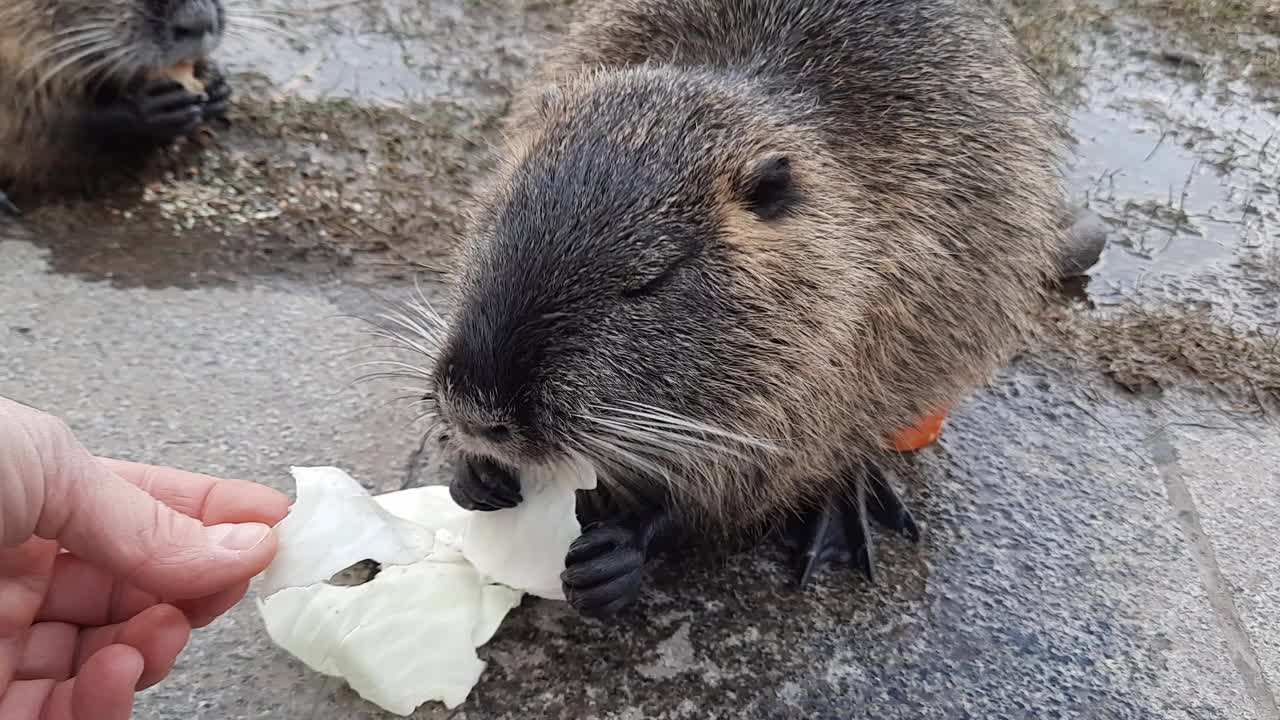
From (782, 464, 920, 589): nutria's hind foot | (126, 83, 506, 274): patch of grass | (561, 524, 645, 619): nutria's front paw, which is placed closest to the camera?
(561, 524, 645, 619): nutria's front paw

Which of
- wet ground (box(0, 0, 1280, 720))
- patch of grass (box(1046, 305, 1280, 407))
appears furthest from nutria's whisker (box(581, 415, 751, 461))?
patch of grass (box(1046, 305, 1280, 407))

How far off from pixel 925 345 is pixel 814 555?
0.54 meters

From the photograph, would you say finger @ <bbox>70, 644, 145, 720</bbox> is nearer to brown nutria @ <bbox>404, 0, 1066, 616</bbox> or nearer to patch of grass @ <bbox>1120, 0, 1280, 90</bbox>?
brown nutria @ <bbox>404, 0, 1066, 616</bbox>

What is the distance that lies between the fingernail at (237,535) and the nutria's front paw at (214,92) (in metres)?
2.57

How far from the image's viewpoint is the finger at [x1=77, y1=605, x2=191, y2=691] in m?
1.44

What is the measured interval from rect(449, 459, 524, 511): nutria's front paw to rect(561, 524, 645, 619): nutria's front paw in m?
0.15

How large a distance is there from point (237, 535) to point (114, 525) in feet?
0.56

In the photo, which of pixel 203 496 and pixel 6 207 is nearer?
pixel 203 496

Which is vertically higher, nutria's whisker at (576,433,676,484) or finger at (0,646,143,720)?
nutria's whisker at (576,433,676,484)

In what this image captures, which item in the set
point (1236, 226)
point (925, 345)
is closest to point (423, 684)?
point (925, 345)

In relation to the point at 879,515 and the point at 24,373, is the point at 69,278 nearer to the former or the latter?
the point at 24,373

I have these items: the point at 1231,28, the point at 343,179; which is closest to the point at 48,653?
the point at 343,179

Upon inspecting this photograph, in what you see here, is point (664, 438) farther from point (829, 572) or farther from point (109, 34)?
point (109, 34)

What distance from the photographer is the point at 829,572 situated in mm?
2105
